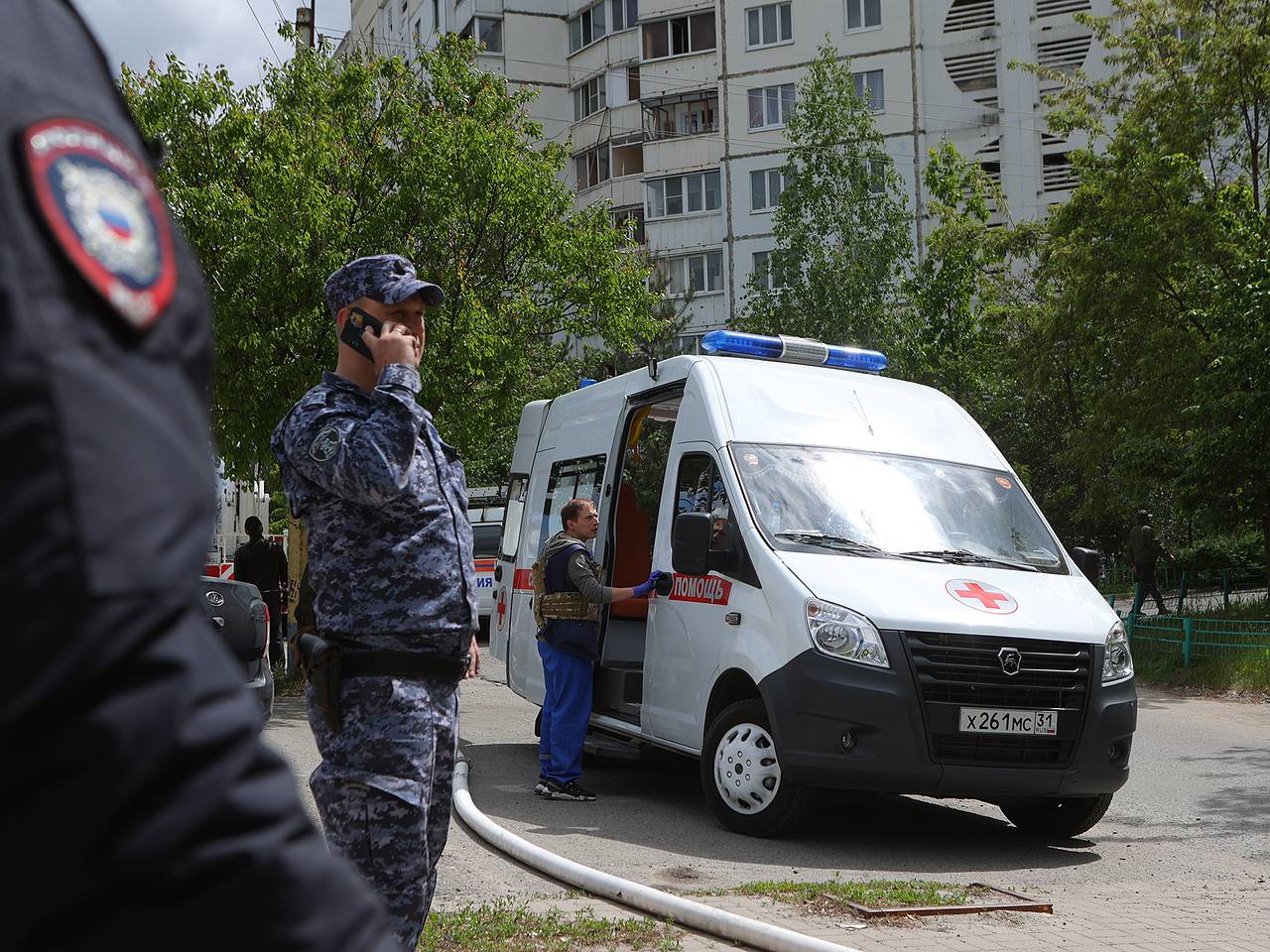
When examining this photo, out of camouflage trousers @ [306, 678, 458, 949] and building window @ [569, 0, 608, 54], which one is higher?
building window @ [569, 0, 608, 54]

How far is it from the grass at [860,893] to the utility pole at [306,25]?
16319 millimetres

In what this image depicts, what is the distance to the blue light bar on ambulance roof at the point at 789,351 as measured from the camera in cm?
977

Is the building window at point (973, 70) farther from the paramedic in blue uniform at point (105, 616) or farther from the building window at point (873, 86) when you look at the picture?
the paramedic in blue uniform at point (105, 616)

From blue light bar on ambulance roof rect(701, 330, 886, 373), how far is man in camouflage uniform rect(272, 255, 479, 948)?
584 cm

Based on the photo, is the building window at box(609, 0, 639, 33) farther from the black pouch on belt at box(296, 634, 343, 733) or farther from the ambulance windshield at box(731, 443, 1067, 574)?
the black pouch on belt at box(296, 634, 343, 733)

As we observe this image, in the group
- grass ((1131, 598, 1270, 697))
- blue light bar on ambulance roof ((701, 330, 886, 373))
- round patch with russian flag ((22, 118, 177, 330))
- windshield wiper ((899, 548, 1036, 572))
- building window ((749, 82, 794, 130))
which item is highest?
building window ((749, 82, 794, 130))

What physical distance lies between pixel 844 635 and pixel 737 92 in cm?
4806

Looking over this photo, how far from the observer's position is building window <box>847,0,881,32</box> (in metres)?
51.6

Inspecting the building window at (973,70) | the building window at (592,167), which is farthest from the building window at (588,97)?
the building window at (973,70)

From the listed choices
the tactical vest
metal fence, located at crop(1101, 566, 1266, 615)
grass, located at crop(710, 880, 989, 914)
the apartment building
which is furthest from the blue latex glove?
the apartment building

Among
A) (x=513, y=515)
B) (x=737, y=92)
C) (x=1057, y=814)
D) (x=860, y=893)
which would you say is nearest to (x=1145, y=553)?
(x=513, y=515)

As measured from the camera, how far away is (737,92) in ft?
176

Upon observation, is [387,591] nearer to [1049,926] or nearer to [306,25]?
[1049,926]

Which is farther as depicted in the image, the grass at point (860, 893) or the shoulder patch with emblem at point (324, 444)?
the grass at point (860, 893)
